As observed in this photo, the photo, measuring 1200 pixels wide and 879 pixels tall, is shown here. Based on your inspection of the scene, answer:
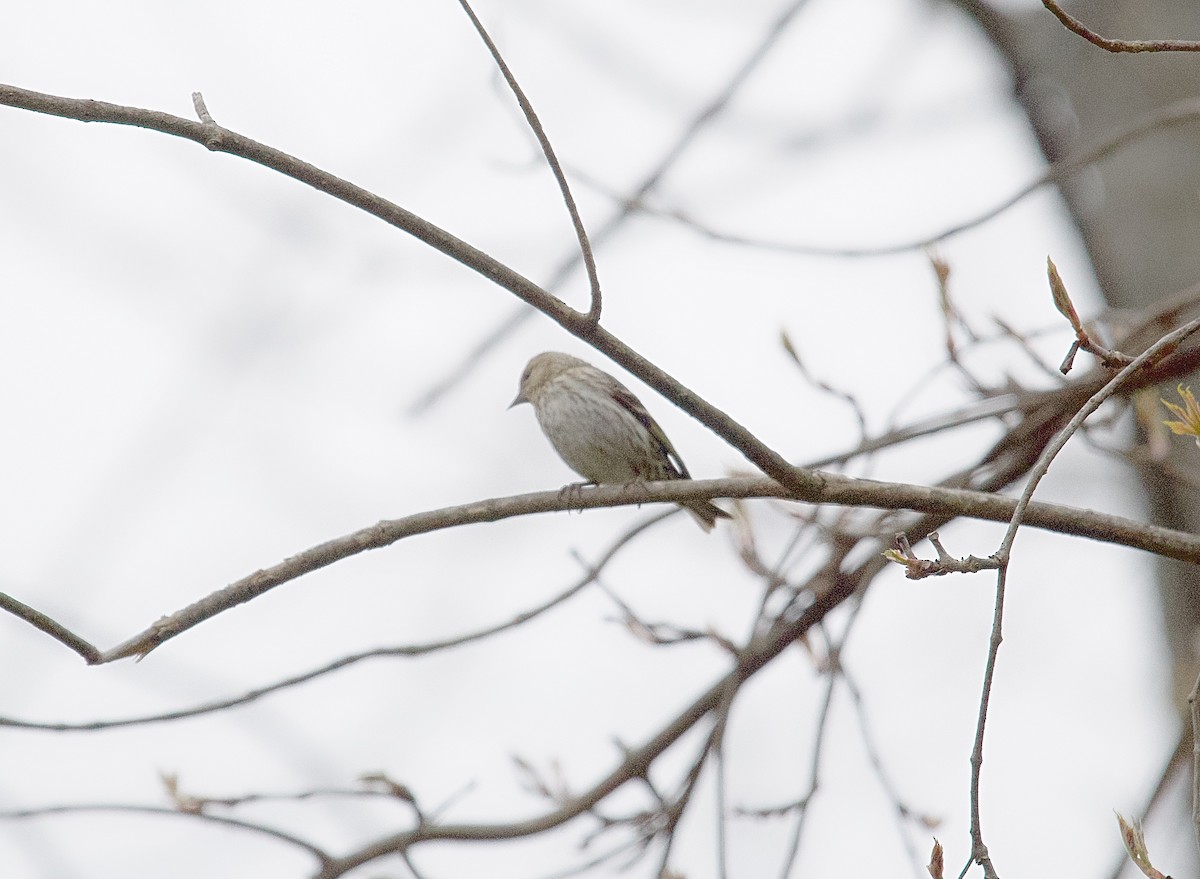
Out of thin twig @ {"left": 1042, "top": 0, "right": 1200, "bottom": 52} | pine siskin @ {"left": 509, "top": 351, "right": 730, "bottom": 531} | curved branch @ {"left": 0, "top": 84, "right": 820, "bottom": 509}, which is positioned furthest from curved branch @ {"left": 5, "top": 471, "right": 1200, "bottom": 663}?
pine siskin @ {"left": 509, "top": 351, "right": 730, "bottom": 531}

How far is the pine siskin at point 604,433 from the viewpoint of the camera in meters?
5.95

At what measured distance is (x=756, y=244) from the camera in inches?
169

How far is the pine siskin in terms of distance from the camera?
5.95 meters

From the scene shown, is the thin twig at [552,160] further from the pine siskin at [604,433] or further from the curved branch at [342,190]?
the pine siskin at [604,433]

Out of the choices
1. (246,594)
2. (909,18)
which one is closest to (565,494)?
(246,594)

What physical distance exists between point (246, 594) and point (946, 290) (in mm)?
2398

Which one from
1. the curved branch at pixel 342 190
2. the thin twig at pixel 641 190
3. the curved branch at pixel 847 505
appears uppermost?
the thin twig at pixel 641 190

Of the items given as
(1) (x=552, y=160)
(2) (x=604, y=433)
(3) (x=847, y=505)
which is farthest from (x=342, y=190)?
(2) (x=604, y=433)

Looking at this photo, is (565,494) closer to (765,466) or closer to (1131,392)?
(765,466)

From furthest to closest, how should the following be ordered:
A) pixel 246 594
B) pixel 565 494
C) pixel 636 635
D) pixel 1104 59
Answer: pixel 1104 59 → pixel 636 635 → pixel 565 494 → pixel 246 594

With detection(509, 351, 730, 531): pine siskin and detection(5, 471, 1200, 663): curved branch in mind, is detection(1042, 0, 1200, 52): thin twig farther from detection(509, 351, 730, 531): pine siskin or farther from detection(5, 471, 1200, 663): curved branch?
detection(509, 351, 730, 531): pine siskin

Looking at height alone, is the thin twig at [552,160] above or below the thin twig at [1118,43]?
above

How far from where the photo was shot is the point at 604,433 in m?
5.94

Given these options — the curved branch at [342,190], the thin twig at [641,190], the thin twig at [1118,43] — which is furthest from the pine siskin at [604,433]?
the thin twig at [1118,43]
